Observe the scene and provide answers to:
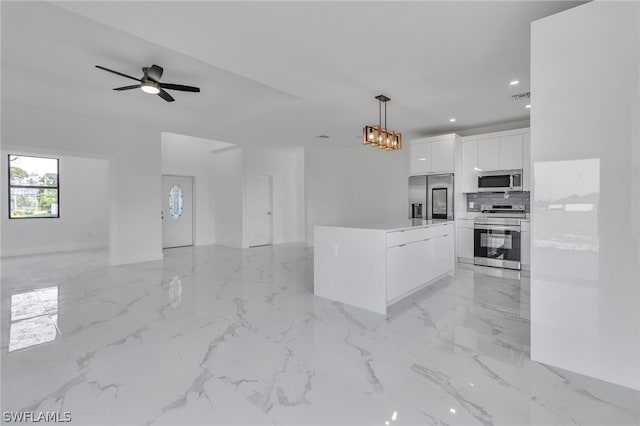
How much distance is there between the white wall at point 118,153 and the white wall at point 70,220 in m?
2.09

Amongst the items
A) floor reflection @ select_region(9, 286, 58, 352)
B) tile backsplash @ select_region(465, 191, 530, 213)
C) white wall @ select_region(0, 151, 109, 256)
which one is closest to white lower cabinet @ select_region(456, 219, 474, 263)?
tile backsplash @ select_region(465, 191, 530, 213)

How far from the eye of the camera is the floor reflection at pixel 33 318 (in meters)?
2.44

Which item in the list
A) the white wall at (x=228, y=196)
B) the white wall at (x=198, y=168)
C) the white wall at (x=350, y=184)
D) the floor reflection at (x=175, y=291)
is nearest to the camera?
the floor reflection at (x=175, y=291)

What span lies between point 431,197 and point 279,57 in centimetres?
385

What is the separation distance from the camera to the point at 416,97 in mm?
3971

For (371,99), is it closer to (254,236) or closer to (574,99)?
(574,99)

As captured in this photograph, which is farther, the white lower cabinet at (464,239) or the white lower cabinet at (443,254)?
the white lower cabinet at (464,239)

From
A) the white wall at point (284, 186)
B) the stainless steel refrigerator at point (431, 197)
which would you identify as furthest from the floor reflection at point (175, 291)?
the stainless steel refrigerator at point (431, 197)

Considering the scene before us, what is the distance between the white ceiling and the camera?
221 cm

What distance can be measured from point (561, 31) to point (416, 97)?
81.0 inches

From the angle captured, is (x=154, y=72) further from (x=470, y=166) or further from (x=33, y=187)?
(x=33, y=187)

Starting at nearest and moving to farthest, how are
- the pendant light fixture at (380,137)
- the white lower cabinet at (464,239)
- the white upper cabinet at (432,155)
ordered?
the pendant light fixture at (380,137) → the white lower cabinet at (464,239) → the white upper cabinet at (432,155)

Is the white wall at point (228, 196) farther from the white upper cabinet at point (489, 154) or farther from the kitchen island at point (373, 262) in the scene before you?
the white upper cabinet at point (489, 154)

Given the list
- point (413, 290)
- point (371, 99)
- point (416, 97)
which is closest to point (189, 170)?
point (371, 99)
